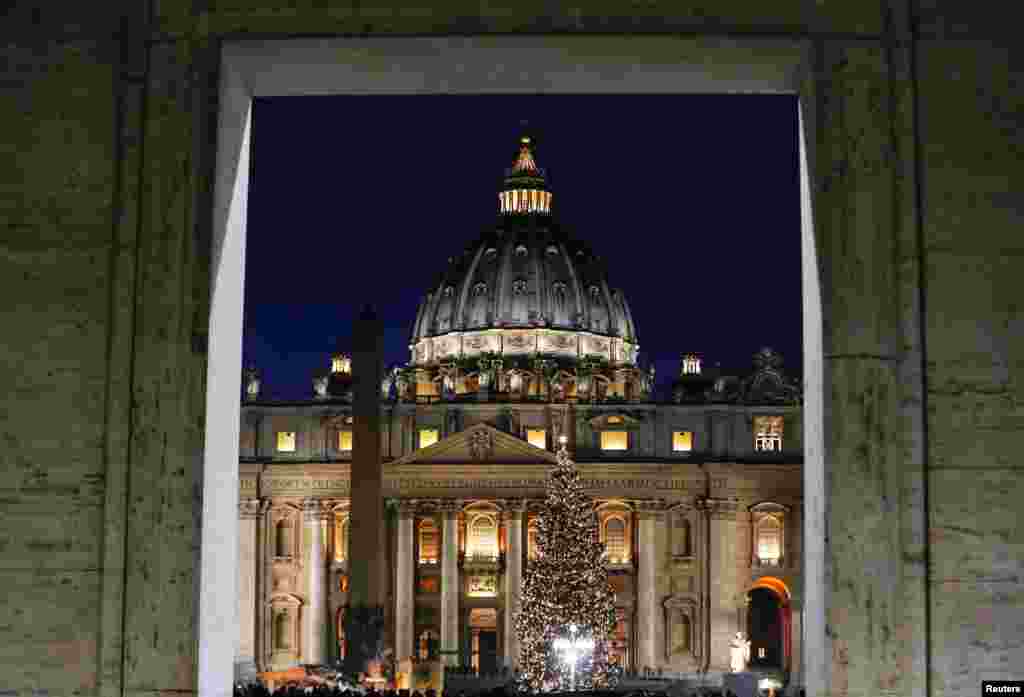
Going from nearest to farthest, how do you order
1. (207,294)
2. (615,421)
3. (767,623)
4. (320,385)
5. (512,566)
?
1. (207,294)
2. (512,566)
3. (767,623)
4. (615,421)
5. (320,385)

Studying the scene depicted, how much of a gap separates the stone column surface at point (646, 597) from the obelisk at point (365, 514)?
2575cm

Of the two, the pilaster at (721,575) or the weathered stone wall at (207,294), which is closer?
the weathered stone wall at (207,294)

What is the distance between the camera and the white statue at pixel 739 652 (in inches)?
2549

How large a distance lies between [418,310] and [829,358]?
336 feet

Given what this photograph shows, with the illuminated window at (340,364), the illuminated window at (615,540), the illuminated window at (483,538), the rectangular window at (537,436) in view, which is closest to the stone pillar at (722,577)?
the illuminated window at (615,540)

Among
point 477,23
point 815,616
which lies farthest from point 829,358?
point 477,23

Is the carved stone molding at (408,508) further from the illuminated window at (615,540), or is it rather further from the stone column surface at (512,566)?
the illuminated window at (615,540)

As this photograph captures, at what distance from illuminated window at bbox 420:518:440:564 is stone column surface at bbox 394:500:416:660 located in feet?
3.41

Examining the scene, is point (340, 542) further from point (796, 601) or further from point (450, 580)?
point (796, 601)

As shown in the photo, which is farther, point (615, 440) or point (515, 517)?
point (615, 440)

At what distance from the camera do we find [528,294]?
10275 cm

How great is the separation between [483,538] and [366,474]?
1111 inches

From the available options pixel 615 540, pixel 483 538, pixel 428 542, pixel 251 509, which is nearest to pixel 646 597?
pixel 615 540

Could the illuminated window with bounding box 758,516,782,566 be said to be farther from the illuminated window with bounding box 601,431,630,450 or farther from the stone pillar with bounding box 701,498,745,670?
the illuminated window with bounding box 601,431,630,450
